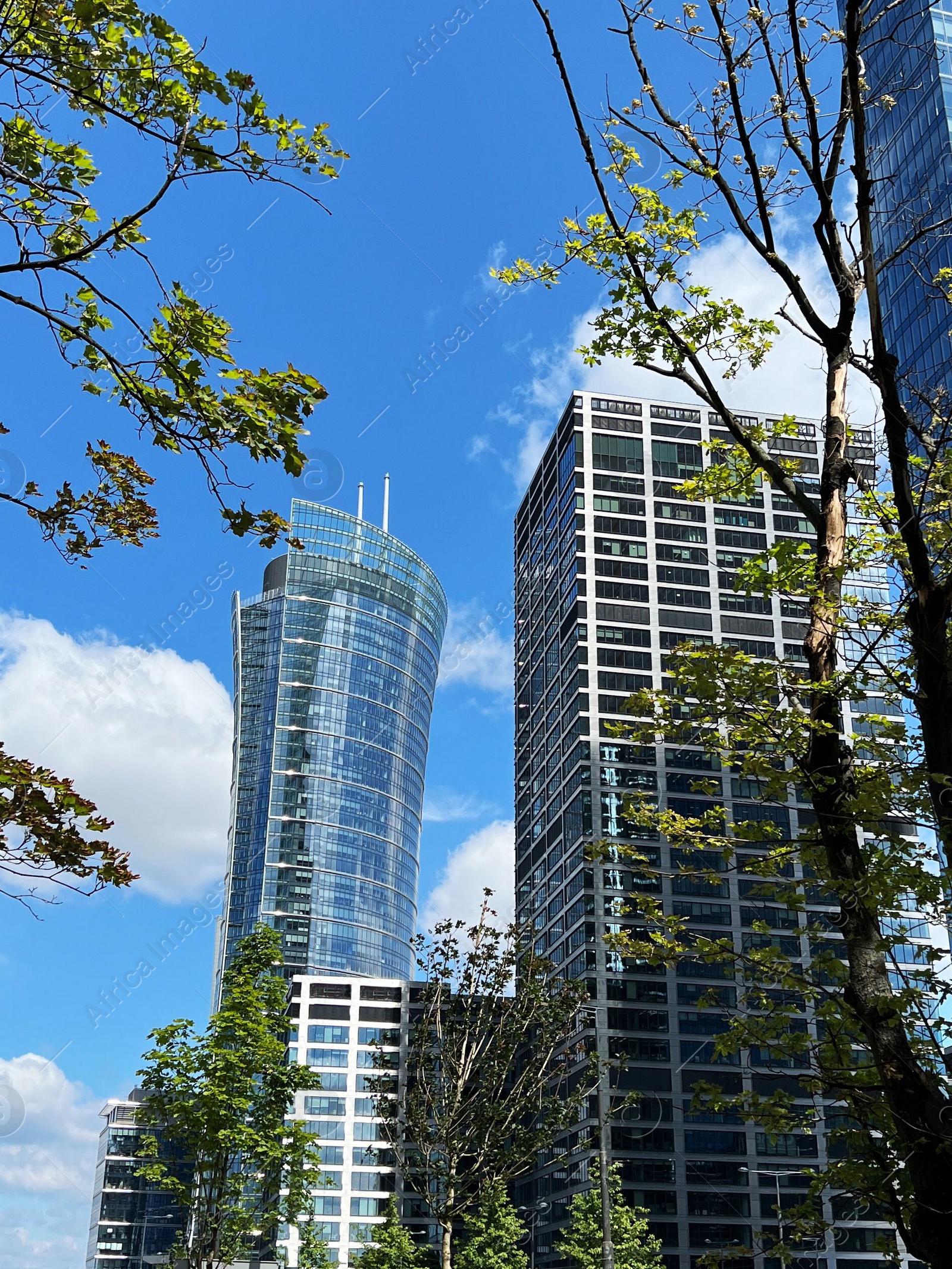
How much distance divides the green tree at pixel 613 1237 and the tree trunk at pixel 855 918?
195 ft

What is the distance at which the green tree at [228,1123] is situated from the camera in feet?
97.5

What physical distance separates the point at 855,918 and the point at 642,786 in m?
101

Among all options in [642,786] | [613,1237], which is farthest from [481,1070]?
[642,786]

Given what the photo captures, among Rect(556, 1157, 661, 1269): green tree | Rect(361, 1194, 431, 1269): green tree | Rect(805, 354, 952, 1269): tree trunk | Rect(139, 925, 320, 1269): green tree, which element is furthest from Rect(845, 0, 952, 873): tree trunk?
Rect(361, 1194, 431, 1269): green tree

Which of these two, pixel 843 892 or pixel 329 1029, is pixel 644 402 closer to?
pixel 329 1029

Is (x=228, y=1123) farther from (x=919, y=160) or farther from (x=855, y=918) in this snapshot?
(x=919, y=160)

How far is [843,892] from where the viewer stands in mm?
8758

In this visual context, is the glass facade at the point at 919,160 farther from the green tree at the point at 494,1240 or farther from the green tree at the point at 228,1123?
the green tree at the point at 228,1123

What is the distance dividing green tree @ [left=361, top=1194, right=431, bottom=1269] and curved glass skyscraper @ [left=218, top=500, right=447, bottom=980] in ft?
296

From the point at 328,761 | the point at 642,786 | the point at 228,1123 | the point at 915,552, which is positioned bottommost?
the point at 228,1123

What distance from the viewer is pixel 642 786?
10881 cm

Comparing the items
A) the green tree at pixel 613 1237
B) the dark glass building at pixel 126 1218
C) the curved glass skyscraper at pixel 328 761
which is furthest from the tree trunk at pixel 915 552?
the dark glass building at pixel 126 1218

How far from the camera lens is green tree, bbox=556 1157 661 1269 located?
213 feet

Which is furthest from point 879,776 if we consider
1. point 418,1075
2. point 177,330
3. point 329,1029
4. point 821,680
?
point 329,1029
